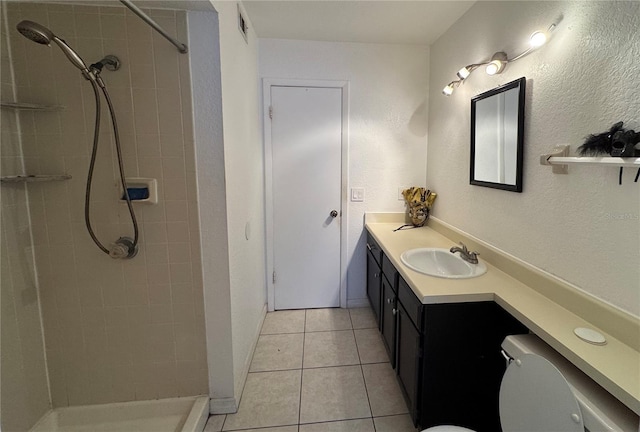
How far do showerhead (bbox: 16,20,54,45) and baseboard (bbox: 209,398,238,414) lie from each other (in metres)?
1.81

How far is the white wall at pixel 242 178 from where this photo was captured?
1636 millimetres

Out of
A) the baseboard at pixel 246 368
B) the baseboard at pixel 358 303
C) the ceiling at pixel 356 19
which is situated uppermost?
the ceiling at pixel 356 19

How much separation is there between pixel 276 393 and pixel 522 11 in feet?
7.99

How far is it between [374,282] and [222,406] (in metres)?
1.33

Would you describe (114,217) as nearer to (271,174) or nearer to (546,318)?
(271,174)

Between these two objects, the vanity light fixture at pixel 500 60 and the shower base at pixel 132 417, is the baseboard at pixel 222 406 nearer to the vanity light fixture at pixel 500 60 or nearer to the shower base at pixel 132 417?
the shower base at pixel 132 417

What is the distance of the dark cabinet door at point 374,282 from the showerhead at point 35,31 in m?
2.08

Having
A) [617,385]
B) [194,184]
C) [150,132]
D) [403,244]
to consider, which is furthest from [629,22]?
[150,132]

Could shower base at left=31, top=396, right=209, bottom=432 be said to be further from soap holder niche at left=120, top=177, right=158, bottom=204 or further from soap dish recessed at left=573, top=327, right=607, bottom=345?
soap dish recessed at left=573, top=327, right=607, bottom=345

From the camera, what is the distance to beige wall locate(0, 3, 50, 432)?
1394mm

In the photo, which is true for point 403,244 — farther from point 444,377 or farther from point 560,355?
point 560,355

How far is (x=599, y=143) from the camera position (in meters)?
1.06

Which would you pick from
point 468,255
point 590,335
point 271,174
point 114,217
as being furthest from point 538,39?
point 114,217

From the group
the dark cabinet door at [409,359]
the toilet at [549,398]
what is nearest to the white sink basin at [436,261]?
the dark cabinet door at [409,359]
